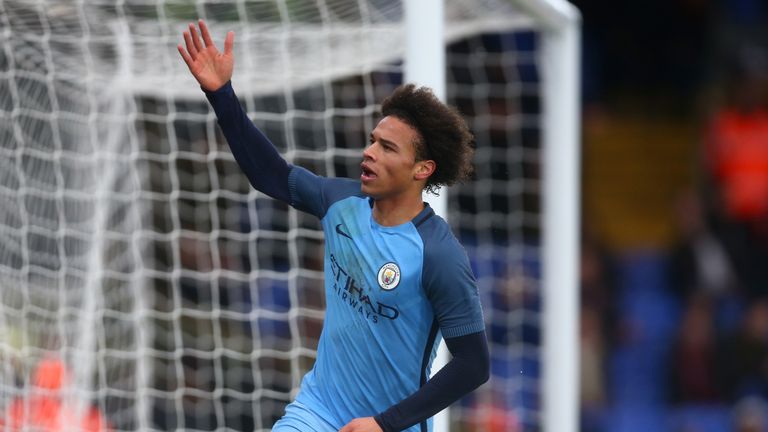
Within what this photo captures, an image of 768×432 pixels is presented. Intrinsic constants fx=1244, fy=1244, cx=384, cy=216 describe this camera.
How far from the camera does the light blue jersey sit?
3223 millimetres

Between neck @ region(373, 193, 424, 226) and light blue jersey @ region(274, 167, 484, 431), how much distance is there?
0.07 feet

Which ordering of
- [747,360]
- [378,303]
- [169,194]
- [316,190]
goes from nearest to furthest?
[378,303], [316,190], [169,194], [747,360]

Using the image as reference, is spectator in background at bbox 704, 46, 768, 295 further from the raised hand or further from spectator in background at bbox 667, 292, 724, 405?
the raised hand

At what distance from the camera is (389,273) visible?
3.27m

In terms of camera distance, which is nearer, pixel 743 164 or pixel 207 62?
pixel 207 62

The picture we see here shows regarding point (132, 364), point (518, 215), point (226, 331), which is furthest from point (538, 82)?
point (132, 364)

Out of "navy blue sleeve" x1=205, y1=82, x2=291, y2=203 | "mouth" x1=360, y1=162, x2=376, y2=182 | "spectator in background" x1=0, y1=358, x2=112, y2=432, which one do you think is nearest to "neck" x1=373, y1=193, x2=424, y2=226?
"mouth" x1=360, y1=162, x2=376, y2=182

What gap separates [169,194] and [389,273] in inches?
135

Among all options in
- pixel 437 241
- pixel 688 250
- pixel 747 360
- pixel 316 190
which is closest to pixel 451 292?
pixel 437 241

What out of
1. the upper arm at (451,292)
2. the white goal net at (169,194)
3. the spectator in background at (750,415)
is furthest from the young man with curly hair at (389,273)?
the spectator in background at (750,415)

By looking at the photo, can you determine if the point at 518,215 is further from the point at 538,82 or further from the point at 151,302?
the point at 151,302

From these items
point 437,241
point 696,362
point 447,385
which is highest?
point 437,241

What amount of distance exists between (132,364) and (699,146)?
5.55 m

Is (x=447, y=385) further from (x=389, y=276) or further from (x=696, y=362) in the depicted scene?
(x=696, y=362)
